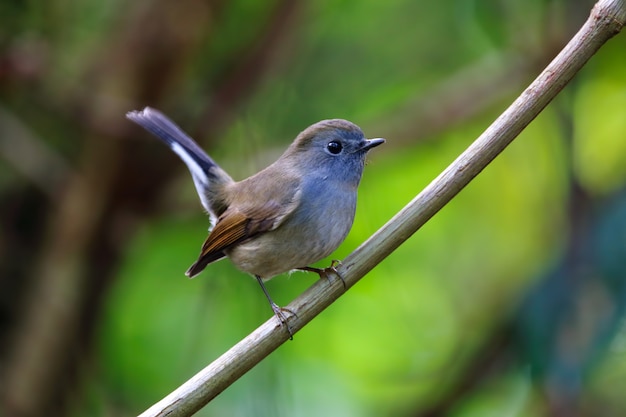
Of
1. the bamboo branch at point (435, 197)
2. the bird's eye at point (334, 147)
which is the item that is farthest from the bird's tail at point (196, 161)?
the bamboo branch at point (435, 197)

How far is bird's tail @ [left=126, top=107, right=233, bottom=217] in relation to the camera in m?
4.12

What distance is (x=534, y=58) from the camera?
462cm

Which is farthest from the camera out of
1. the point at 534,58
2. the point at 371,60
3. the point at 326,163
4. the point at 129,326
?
the point at 371,60

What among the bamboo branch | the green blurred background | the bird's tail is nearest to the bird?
the bird's tail

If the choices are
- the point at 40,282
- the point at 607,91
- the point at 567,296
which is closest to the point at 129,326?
the point at 40,282

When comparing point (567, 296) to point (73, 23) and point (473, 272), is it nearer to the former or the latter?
point (473, 272)

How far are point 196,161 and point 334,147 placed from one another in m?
0.88

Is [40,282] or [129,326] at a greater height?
[40,282]

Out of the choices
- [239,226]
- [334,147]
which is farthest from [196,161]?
[334,147]

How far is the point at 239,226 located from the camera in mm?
3730

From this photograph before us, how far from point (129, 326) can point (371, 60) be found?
220 cm

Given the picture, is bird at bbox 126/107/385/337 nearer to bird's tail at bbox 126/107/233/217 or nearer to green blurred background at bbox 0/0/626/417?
bird's tail at bbox 126/107/233/217

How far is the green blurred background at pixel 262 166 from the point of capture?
14.9 ft

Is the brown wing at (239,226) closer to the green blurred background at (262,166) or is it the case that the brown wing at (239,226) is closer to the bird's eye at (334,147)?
the bird's eye at (334,147)
